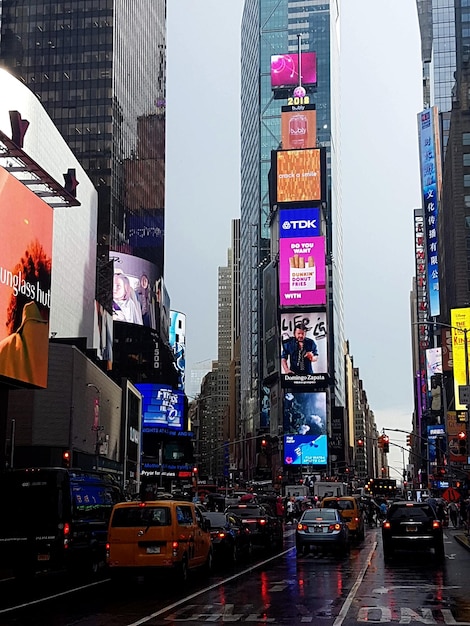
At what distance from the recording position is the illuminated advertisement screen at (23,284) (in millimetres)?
38656

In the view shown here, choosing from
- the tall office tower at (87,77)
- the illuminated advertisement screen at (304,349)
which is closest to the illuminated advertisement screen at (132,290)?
the tall office tower at (87,77)

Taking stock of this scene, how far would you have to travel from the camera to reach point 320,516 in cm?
3053

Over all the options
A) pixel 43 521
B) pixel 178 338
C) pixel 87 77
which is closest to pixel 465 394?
pixel 43 521

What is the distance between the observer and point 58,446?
5588cm

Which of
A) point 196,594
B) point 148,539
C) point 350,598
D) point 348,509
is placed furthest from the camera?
point 348,509

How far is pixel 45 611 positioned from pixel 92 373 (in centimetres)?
4875

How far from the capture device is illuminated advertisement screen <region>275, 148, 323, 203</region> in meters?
164

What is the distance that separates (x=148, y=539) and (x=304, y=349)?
138 m

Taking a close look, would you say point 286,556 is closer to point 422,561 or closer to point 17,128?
point 422,561

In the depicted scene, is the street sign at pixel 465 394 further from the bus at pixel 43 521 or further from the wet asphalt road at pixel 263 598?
the bus at pixel 43 521

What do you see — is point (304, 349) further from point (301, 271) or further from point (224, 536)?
point (224, 536)

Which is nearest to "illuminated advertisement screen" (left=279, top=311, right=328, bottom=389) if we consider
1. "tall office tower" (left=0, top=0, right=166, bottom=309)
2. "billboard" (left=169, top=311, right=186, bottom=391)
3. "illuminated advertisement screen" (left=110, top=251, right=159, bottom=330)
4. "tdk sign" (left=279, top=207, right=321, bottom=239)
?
"tdk sign" (left=279, top=207, right=321, bottom=239)

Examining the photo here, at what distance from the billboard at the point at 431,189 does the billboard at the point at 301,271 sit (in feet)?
61.8

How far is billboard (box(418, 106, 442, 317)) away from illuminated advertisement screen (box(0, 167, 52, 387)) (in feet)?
375
